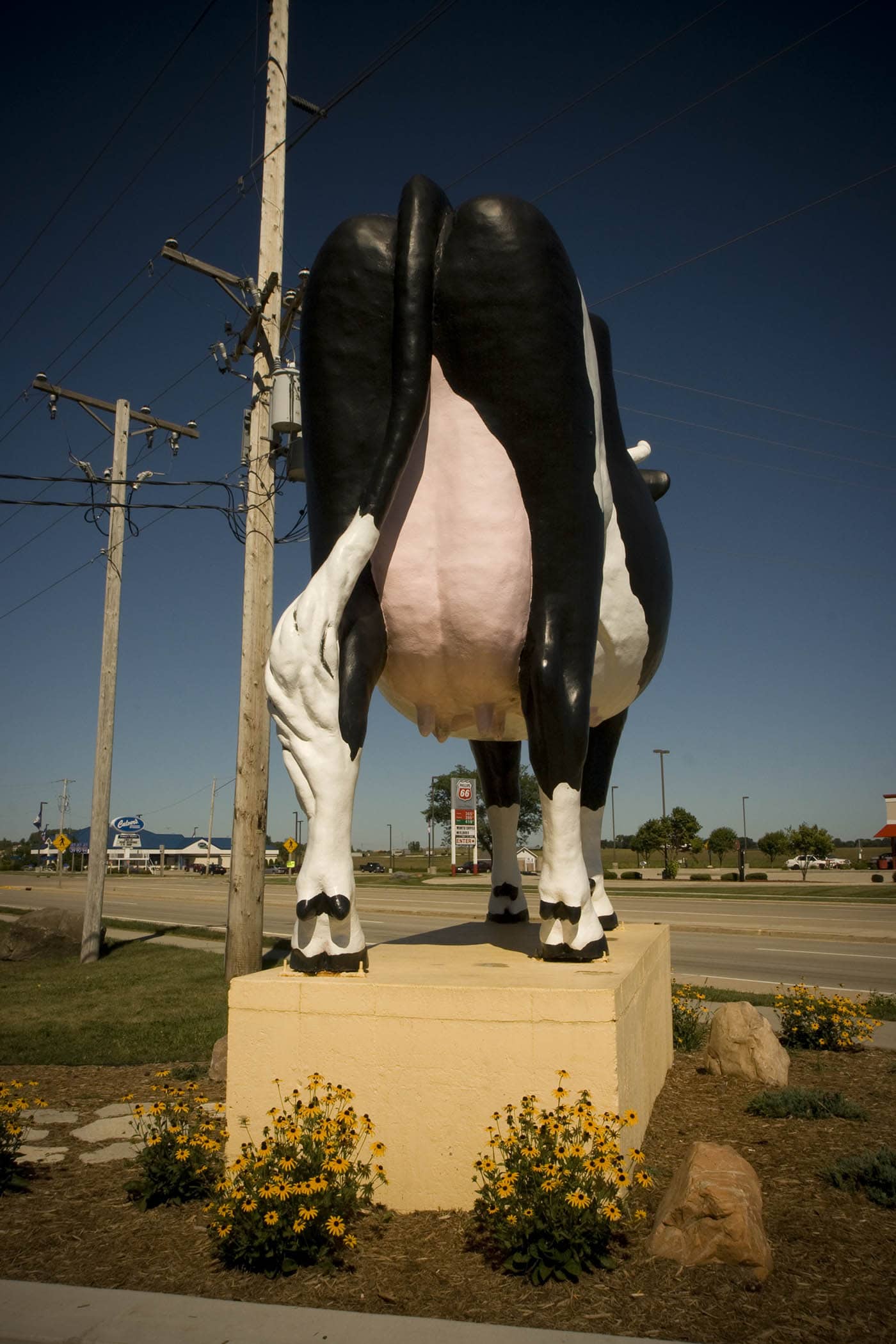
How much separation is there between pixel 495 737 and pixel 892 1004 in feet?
19.2

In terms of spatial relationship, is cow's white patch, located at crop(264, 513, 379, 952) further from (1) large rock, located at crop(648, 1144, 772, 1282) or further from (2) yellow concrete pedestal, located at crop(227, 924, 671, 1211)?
(1) large rock, located at crop(648, 1144, 772, 1282)

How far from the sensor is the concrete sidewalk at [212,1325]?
7.86ft

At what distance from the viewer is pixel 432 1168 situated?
332 centimetres

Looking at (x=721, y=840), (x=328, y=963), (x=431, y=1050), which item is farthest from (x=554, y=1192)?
(x=721, y=840)

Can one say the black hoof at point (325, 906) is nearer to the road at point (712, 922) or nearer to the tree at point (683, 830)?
the road at point (712, 922)

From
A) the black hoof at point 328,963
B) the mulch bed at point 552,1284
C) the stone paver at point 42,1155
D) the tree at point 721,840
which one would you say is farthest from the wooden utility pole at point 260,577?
the tree at point 721,840

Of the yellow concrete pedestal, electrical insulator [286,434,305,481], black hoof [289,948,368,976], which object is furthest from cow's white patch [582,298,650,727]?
electrical insulator [286,434,305,481]

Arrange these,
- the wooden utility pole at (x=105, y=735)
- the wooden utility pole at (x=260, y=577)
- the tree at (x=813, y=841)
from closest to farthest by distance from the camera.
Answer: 1. the wooden utility pole at (x=260, y=577)
2. the wooden utility pole at (x=105, y=735)
3. the tree at (x=813, y=841)

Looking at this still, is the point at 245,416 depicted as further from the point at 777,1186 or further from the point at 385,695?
the point at 777,1186

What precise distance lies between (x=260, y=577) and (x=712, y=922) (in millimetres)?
12075

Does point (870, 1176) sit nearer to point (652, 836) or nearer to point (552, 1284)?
point (552, 1284)

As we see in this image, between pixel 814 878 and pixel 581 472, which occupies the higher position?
pixel 581 472

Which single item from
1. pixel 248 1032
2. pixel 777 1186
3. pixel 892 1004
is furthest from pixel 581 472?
pixel 892 1004

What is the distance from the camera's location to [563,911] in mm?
3760
